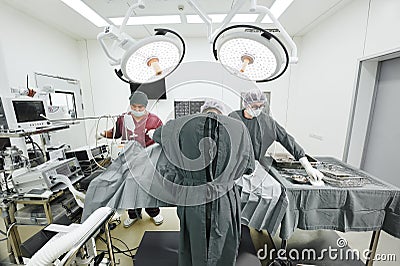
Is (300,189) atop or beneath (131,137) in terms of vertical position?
beneath

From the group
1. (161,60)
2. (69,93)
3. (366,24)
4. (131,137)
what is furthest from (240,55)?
(69,93)

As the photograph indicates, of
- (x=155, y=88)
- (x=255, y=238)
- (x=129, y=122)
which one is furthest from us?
(x=255, y=238)

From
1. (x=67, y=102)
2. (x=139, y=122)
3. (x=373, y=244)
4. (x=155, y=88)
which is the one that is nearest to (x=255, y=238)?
(x=373, y=244)

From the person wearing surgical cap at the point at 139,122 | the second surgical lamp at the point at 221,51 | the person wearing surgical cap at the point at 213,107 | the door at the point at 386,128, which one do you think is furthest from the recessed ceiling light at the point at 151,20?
the door at the point at 386,128

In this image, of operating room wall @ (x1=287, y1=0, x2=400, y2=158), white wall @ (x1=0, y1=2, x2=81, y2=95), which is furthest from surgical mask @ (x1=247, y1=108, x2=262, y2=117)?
white wall @ (x1=0, y1=2, x2=81, y2=95)

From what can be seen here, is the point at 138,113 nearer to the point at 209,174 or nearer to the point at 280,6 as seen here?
the point at 209,174

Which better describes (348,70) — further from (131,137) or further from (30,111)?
(30,111)

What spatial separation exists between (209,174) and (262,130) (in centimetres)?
77

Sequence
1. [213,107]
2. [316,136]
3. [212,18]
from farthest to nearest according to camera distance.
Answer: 1. [316,136]
2. [212,18]
3. [213,107]

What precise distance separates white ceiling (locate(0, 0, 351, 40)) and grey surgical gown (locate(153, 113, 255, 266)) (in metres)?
1.61

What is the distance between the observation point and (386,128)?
6.66 feet

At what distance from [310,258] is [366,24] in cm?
246

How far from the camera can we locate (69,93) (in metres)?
3.32

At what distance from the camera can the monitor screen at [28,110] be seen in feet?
4.97
